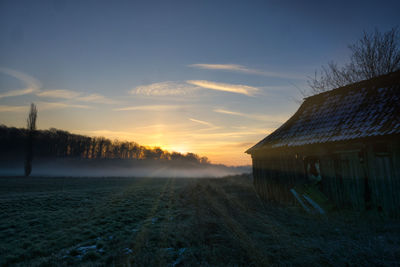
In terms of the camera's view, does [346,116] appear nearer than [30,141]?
Yes

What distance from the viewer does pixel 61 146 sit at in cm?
7000

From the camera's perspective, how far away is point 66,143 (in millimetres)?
71188

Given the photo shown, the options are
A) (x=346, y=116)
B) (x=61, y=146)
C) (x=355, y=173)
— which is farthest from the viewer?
(x=61, y=146)

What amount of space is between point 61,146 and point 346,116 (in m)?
79.9

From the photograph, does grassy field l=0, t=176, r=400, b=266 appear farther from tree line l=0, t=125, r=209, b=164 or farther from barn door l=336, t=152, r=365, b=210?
tree line l=0, t=125, r=209, b=164

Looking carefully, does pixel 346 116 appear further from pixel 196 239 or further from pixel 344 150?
pixel 196 239

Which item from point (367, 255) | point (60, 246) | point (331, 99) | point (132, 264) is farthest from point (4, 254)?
point (331, 99)

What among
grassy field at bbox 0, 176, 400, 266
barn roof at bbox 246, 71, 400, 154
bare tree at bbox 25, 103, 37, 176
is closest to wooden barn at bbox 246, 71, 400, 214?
barn roof at bbox 246, 71, 400, 154

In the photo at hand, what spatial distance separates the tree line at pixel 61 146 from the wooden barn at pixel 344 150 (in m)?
42.9

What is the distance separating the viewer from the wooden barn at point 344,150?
9195mm

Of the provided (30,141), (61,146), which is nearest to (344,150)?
(30,141)

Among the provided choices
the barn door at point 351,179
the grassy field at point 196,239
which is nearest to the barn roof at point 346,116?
the barn door at point 351,179

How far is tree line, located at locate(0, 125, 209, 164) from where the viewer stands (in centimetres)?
6128

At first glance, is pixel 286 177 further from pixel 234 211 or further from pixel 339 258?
pixel 339 258
